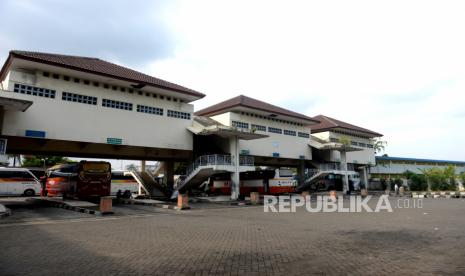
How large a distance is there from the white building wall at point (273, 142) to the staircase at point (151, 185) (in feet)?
28.9

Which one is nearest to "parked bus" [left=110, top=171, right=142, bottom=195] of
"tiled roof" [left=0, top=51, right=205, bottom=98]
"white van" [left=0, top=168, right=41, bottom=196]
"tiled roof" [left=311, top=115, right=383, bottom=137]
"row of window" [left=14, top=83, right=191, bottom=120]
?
"white van" [left=0, top=168, right=41, bottom=196]

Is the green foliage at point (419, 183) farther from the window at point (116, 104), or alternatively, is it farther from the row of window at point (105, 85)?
the window at point (116, 104)

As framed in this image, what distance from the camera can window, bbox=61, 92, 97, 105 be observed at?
22.7 m

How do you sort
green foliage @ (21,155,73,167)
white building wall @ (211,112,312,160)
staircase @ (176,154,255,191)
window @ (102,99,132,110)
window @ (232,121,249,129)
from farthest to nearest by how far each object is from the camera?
green foliage @ (21,155,73,167) < white building wall @ (211,112,312,160) < window @ (232,121,249,129) < staircase @ (176,154,255,191) < window @ (102,99,132,110)

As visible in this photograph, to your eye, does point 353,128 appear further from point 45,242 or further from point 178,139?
point 45,242

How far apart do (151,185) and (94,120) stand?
34.4ft

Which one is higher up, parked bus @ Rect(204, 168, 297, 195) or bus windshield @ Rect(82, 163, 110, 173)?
bus windshield @ Rect(82, 163, 110, 173)

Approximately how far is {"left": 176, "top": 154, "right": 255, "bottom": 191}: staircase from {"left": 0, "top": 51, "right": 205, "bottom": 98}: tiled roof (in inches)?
222

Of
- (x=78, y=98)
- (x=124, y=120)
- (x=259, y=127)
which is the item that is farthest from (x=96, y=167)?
(x=259, y=127)

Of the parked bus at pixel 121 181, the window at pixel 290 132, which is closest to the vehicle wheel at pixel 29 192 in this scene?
the parked bus at pixel 121 181

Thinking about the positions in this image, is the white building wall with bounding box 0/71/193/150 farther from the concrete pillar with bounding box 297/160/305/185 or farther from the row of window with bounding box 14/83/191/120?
the concrete pillar with bounding box 297/160/305/185

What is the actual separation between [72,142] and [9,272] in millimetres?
20274

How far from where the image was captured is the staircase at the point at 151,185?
31516mm

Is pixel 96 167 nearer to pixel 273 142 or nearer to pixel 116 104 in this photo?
pixel 116 104
